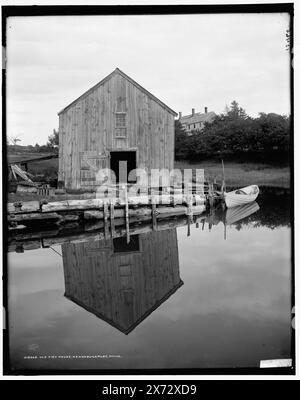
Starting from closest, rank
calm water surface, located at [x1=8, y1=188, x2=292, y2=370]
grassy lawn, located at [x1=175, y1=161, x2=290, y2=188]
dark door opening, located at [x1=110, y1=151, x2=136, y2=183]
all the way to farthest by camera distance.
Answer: calm water surface, located at [x1=8, y1=188, x2=292, y2=370] → grassy lawn, located at [x1=175, y1=161, x2=290, y2=188] → dark door opening, located at [x1=110, y1=151, x2=136, y2=183]

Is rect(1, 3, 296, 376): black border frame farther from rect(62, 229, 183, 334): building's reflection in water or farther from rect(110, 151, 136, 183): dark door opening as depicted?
rect(110, 151, 136, 183): dark door opening

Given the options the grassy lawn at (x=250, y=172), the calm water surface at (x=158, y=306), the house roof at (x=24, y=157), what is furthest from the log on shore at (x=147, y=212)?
the grassy lawn at (x=250, y=172)

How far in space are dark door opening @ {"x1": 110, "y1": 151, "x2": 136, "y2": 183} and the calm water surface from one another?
4750 millimetres

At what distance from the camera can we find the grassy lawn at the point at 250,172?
4583 millimetres

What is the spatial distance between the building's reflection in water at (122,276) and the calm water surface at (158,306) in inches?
0.8

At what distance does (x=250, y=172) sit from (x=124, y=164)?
7.66 m

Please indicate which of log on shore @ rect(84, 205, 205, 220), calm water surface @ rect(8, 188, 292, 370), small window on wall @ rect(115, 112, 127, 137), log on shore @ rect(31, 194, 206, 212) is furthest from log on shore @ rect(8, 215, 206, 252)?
small window on wall @ rect(115, 112, 127, 137)

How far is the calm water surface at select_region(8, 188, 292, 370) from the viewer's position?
164 inches

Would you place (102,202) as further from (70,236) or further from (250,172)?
(250,172)

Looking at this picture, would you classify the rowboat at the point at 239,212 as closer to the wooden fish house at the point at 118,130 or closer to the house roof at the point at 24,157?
the wooden fish house at the point at 118,130

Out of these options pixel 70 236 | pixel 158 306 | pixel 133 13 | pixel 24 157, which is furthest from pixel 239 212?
pixel 133 13

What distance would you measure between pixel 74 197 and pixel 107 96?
3.08 metres

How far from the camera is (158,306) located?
5613 mm

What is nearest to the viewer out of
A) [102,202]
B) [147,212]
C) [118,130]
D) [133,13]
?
[133,13]
